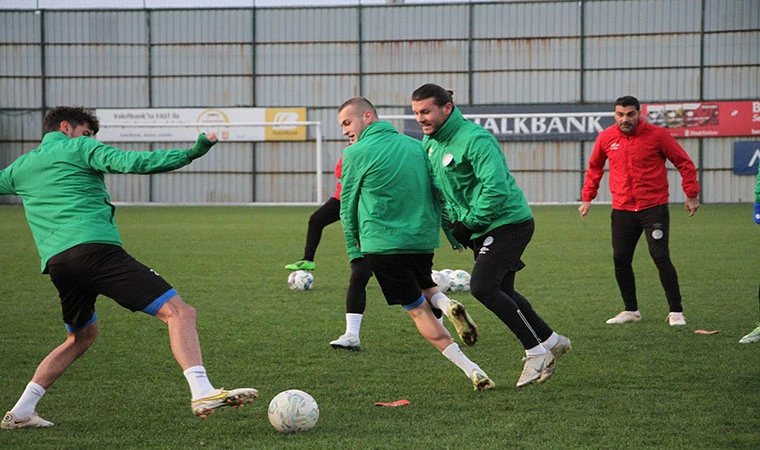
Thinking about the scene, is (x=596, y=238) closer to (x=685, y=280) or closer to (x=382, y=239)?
(x=685, y=280)

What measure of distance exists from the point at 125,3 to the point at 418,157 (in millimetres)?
37203

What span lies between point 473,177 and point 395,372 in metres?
1.50

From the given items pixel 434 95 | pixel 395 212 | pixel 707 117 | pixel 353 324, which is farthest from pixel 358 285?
pixel 707 117

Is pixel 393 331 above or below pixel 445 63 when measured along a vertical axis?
below

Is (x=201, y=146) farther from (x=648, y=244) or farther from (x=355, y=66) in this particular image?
(x=355, y=66)

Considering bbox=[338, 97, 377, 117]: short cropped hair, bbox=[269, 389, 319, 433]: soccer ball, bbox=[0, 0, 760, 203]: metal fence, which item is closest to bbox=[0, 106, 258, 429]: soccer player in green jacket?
bbox=[269, 389, 319, 433]: soccer ball

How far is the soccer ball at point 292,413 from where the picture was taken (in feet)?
16.5

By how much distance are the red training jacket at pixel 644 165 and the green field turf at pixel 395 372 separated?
1160mm

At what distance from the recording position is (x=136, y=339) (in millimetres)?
8180

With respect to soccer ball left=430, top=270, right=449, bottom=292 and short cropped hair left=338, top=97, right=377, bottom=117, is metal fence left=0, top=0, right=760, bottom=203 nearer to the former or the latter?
soccer ball left=430, top=270, right=449, bottom=292

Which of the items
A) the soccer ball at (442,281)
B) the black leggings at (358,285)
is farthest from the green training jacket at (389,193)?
the soccer ball at (442,281)

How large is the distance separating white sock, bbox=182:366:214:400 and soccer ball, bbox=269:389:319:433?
1.24 feet

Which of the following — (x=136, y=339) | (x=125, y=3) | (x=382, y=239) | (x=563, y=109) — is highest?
(x=125, y=3)

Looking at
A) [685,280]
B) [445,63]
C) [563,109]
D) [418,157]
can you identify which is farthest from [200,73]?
[418,157]
